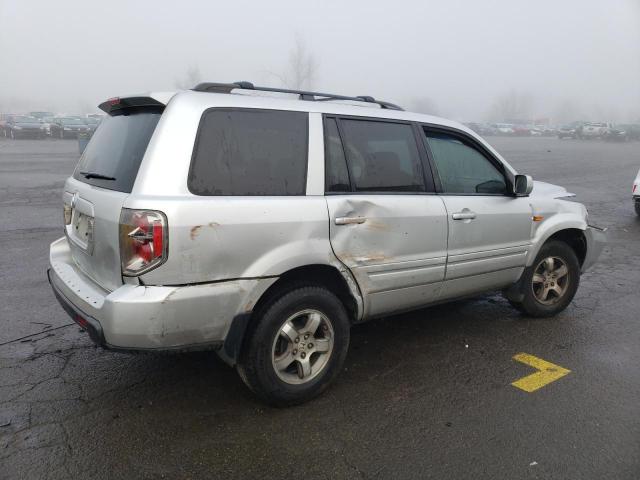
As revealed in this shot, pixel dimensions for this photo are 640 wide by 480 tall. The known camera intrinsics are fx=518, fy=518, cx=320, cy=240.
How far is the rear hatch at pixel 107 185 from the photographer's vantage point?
277 cm

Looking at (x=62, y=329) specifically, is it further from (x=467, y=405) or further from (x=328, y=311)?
(x=467, y=405)

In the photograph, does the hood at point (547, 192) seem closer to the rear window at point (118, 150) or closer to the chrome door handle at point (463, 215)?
the chrome door handle at point (463, 215)

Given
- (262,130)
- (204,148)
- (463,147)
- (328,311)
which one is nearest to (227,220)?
(204,148)

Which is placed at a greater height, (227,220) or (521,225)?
(227,220)

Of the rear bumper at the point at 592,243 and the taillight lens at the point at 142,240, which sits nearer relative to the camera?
the taillight lens at the point at 142,240

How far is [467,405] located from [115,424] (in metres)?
2.08

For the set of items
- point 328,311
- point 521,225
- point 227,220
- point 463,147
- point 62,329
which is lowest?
point 62,329

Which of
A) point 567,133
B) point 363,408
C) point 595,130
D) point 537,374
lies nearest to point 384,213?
point 363,408

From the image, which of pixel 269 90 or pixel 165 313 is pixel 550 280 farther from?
pixel 165 313

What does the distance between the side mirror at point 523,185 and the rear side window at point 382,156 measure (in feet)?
3.23

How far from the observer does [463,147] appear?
408cm

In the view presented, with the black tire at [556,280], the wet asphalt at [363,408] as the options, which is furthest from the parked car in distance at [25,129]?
A: the black tire at [556,280]

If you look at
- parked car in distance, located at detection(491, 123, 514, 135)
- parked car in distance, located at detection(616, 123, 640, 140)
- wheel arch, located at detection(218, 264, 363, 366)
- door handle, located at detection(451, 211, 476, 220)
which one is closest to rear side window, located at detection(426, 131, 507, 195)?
door handle, located at detection(451, 211, 476, 220)

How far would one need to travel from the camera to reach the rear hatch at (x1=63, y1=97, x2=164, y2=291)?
277 centimetres
